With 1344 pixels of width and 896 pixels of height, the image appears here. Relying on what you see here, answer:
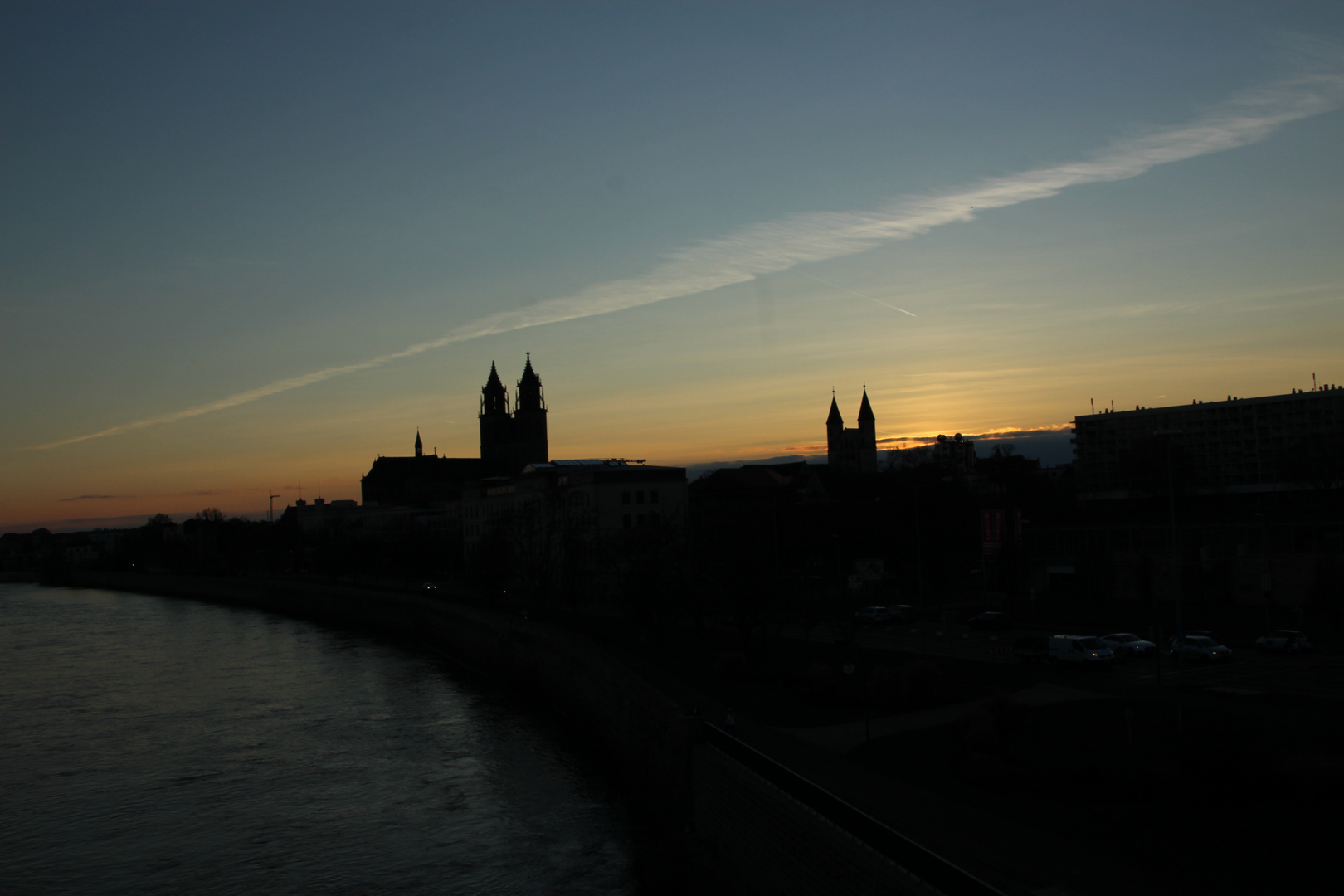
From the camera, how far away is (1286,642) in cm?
3428

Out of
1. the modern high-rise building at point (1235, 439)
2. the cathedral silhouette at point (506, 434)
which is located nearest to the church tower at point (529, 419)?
the cathedral silhouette at point (506, 434)

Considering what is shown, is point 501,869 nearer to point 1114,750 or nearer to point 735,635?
point 1114,750

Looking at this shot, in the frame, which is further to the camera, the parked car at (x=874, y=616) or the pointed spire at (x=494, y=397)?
the pointed spire at (x=494, y=397)

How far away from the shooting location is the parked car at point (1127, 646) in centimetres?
3441

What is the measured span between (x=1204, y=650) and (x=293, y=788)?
28499 millimetres

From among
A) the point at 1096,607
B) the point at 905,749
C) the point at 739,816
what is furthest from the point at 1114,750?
the point at 1096,607

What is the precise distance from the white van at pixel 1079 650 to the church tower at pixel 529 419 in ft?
508

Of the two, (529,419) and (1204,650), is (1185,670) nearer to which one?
(1204,650)

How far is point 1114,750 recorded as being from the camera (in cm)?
2059

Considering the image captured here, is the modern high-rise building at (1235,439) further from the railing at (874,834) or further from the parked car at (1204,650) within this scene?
the railing at (874,834)

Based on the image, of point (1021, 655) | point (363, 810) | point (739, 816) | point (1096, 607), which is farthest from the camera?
point (1096, 607)

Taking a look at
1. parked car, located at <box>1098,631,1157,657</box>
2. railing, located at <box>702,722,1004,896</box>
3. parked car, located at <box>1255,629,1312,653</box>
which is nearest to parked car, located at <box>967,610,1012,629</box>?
parked car, located at <box>1098,631,1157,657</box>

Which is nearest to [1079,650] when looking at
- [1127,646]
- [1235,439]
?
[1127,646]

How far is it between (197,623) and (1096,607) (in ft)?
235
